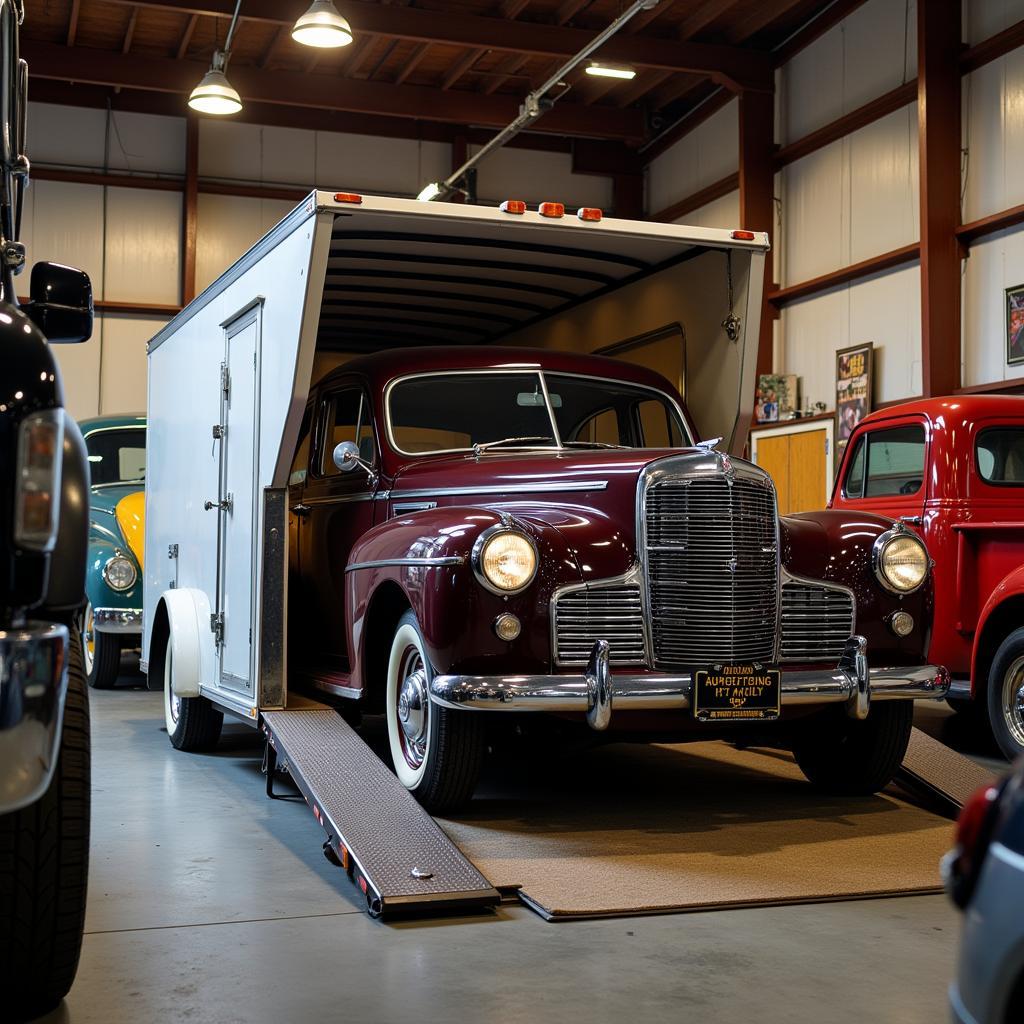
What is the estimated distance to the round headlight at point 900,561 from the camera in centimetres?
521

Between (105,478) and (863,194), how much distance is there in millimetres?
8928

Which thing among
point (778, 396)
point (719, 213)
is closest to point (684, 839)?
point (778, 396)

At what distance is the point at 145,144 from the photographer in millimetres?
18797

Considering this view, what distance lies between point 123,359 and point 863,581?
592 inches

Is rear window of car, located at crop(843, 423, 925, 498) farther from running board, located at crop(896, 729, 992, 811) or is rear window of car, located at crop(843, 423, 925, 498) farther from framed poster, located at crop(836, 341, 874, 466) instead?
framed poster, located at crop(836, 341, 874, 466)

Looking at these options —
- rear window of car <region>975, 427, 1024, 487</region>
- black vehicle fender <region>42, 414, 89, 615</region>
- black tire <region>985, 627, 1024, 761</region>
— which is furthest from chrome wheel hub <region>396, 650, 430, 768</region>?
rear window of car <region>975, 427, 1024, 487</region>

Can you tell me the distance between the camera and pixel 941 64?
13.3 metres

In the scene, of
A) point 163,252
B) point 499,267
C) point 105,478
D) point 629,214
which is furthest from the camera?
point 629,214

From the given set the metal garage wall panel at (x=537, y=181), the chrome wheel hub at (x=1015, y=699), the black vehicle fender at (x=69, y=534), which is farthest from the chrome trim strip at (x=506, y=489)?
the metal garage wall panel at (x=537, y=181)

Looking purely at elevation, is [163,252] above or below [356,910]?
above

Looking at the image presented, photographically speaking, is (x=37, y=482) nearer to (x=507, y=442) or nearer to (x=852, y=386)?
(x=507, y=442)

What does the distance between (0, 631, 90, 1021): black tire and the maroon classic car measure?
1798 millimetres

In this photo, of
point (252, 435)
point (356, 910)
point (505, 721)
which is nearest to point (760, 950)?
point (356, 910)

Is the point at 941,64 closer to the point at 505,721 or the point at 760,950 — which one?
the point at 505,721
